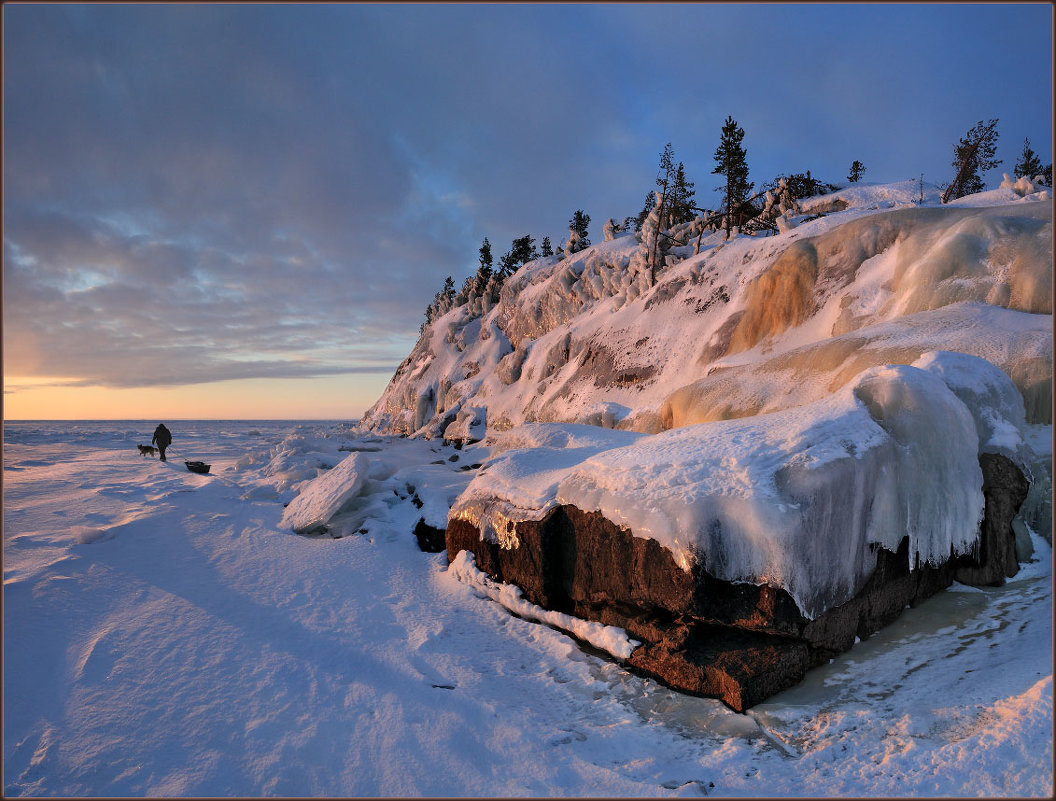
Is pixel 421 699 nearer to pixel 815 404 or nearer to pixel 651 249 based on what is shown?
pixel 815 404

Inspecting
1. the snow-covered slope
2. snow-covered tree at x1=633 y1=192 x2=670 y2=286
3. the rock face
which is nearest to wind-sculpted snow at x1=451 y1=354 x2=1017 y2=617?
the rock face

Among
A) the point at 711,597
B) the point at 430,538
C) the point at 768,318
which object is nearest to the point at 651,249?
the point at 768,318

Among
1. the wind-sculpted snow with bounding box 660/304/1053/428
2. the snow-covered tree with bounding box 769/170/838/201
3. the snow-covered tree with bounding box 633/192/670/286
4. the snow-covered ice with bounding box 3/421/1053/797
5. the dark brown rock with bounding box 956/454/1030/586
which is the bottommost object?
the snow-covered ice with bounding box 3/421/1053/797

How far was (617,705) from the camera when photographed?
4.48m

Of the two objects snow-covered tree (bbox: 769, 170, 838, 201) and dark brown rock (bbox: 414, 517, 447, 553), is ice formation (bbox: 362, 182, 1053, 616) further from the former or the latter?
snow-covered tree (bbox: 769, 170, 838, 201)

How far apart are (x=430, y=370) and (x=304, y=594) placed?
36.4 meters

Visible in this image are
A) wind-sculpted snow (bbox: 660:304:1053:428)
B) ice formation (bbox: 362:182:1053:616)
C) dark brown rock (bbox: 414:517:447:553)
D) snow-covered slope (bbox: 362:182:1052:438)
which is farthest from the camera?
snow-covered slope (bbox: 362:182:1052:438)

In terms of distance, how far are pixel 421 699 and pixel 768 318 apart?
590 inches

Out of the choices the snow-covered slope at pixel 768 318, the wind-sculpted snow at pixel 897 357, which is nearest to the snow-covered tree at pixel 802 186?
the snow-covered slope at pixel 768 318

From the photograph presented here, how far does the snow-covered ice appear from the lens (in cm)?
344

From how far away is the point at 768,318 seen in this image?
1581 cm

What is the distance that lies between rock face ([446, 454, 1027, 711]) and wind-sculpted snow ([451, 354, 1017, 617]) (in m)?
0.19

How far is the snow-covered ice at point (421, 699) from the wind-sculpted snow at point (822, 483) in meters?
0.94

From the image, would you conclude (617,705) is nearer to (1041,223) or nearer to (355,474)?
(355,474)
